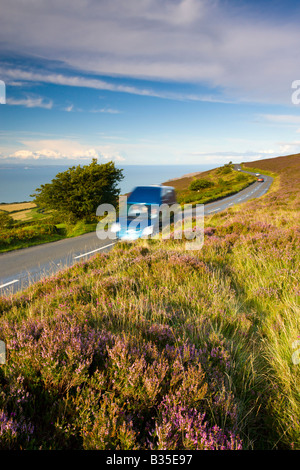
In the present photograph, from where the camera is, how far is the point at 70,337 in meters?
2.41

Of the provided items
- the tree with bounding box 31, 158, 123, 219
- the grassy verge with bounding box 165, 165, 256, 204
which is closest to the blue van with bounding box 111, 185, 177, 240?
the tree with bounding box 31, 158, 123, 219

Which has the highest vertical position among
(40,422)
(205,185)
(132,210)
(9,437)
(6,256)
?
(205,185)

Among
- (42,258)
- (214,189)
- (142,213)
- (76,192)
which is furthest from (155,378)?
(214,189)

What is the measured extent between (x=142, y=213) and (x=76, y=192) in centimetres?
775

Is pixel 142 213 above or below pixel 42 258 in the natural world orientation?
above

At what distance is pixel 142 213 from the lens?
1250 centimetres

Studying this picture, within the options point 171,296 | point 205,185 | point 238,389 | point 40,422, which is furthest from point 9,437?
point 205,185

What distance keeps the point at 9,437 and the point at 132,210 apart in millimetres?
11506

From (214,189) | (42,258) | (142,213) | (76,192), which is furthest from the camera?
(214,189)

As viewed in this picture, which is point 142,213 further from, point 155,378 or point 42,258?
point 155,378

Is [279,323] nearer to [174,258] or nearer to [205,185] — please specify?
[174,258]

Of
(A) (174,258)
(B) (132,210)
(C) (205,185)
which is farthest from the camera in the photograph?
(C) (205,185)

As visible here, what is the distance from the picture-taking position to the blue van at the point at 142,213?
11570 mm

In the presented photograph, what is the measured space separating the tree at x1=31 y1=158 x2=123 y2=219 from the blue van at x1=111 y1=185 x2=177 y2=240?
521cm
